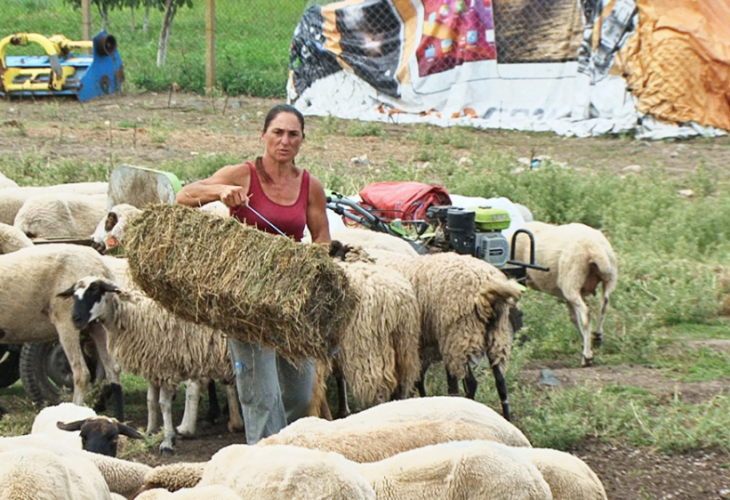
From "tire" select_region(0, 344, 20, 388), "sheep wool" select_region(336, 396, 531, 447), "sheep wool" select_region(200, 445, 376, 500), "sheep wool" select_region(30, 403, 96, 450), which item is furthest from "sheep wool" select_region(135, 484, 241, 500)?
"tire" select_region(0, 344, 20, 388)

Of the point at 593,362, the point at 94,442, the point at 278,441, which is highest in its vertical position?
the point at 278,441

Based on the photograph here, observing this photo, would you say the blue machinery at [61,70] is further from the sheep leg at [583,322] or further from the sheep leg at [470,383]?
the sheep leg at [470,383]

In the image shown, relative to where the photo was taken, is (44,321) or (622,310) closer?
(44,321)

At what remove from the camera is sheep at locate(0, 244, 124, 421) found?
298 inches

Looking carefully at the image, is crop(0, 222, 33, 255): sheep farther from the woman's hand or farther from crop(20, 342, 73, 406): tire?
the woman's hand

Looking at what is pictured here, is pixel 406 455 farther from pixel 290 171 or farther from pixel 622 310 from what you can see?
pixel 622 310

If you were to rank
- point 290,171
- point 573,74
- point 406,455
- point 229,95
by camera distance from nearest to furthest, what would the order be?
point 406,455 → point 290,171 → point 573,74 → point 229,95

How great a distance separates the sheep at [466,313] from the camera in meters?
7.18

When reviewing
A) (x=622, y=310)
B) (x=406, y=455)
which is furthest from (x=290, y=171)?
(x=622, y=310)

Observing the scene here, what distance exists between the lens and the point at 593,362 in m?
8.79

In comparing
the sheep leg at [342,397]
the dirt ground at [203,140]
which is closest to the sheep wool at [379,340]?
the sheep leg at [342,397]

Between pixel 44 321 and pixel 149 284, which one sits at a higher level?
pixel 149 284

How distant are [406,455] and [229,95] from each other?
18322 millimetres

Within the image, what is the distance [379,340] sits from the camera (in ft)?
22.5
